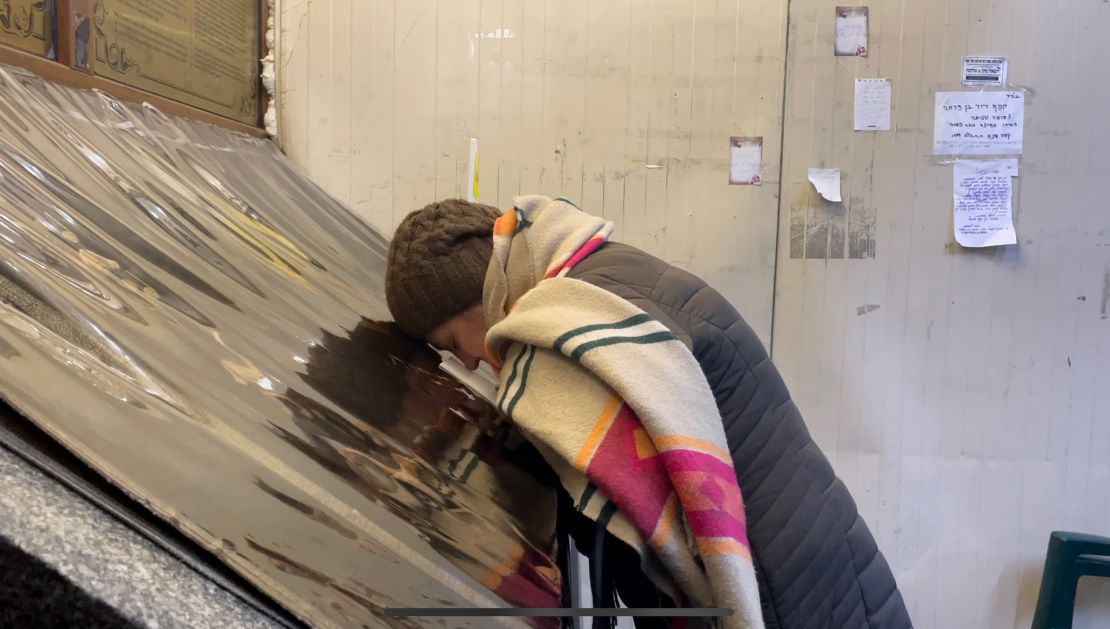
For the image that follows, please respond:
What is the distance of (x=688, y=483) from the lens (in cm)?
61

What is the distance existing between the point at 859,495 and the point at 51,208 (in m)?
1.85

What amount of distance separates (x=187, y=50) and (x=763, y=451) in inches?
52.5

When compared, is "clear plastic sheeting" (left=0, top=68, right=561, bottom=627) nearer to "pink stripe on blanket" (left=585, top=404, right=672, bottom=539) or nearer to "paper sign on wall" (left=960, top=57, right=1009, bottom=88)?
"pink stripe on blanket" (left=585, top=404, right=672, bottom=539)

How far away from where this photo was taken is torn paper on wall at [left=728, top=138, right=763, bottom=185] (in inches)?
74.4

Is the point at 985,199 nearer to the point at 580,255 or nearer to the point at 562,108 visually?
the point at 562,108

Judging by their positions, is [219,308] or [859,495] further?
[859,495]

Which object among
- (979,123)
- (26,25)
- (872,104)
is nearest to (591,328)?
(26,25)

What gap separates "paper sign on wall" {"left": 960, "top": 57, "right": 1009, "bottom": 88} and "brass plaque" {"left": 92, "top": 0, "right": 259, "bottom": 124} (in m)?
1.76

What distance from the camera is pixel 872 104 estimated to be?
6.12 ft

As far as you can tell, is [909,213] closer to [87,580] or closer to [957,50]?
[957,50]

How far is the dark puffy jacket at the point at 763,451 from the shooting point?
0.79m

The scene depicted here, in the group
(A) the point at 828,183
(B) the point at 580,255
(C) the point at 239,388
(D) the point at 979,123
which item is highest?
(D) the point at 979,123

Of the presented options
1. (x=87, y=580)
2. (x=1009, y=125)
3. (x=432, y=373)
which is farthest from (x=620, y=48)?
(x=87, y=580)

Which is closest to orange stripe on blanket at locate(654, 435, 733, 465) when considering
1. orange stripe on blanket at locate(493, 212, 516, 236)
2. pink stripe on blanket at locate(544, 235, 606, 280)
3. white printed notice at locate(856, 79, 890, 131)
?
pink stripe on blanket at locate(544, 235, 606, 280)
